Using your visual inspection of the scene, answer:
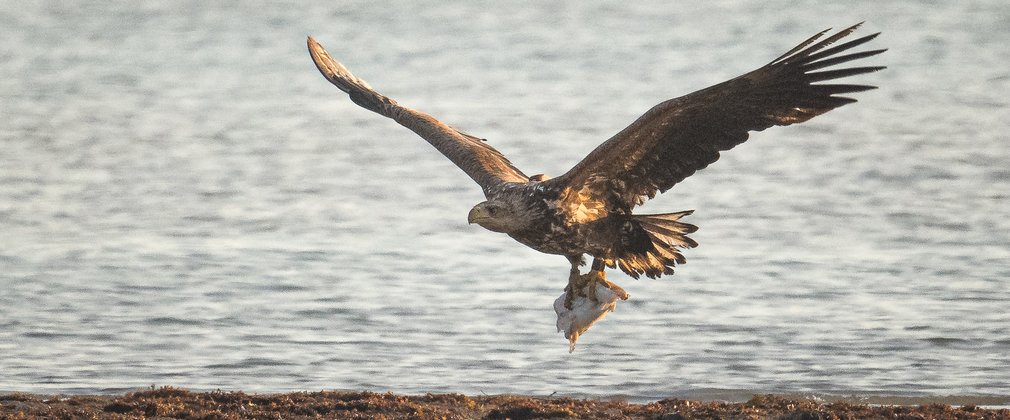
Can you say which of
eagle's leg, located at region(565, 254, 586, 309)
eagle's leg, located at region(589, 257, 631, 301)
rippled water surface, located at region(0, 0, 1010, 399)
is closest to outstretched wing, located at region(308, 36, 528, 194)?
eagle's leg, located at region(565, 254, 586, 309)

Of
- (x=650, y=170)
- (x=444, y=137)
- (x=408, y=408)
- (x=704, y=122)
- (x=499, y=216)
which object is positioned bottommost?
(x=408, y=408)

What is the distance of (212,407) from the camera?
8312 millimetres

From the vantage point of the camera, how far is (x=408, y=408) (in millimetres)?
8250

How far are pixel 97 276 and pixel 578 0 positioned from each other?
14.8 meters

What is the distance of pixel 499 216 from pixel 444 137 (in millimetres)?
1437

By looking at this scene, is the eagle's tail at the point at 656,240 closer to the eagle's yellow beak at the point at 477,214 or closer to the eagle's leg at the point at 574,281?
the eagle's leg at the point at 574,281

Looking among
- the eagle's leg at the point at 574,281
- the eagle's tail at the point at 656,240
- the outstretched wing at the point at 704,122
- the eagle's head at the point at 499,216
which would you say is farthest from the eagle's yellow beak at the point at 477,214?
the eagle's tail at the point at 656,240

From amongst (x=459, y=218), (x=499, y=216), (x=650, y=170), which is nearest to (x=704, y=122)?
(x=650, y=170)

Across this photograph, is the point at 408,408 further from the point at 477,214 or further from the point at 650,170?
the point at 650,170

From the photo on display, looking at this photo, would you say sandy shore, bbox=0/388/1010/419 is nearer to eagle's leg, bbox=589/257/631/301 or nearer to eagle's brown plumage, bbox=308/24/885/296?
eagle's leg, bbox=589/257/631/301

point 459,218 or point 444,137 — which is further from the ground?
point 444,137

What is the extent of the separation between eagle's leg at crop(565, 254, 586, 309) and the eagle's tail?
240mm

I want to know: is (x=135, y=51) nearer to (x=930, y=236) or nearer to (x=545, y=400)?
(x=930, y=236)

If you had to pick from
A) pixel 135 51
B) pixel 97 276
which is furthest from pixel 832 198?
pixel 135 51
